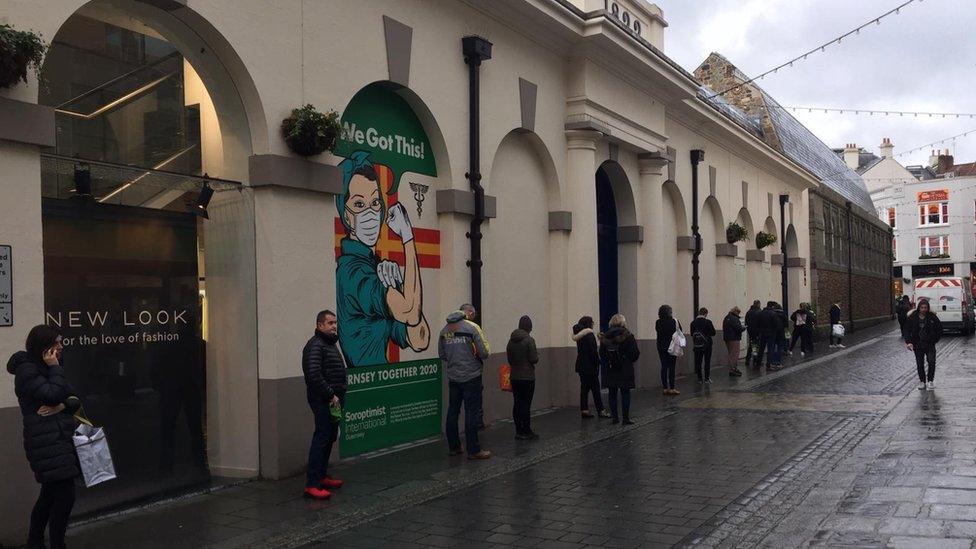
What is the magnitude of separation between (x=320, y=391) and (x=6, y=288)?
2589 millimetres

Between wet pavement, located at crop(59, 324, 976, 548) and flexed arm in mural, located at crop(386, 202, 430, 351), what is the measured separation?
143 centimetres

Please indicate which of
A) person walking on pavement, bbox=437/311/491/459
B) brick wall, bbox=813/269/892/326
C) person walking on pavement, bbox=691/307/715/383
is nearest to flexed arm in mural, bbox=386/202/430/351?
person walking on pavement, bbox=437/311/491/459

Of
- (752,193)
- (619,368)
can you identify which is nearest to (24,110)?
(619,368)

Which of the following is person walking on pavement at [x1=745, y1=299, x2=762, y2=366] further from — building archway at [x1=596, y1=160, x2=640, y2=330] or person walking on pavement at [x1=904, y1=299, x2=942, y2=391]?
person walking on pavement at [x1=904, y1=299, x2=942, y2=391]

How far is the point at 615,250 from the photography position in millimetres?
17984

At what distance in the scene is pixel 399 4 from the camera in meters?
10.9

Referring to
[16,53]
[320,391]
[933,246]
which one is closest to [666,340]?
[320,391]

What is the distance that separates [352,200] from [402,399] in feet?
8.20

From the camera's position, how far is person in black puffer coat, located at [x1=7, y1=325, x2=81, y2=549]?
5.75 m

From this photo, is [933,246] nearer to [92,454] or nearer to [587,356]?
→ [587,356]

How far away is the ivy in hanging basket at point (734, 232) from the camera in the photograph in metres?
23.7

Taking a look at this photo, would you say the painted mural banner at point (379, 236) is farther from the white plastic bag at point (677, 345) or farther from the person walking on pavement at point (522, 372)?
the white plastic bag at point (677, 345)

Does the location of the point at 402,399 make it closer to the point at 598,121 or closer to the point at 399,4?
the point at 399,4

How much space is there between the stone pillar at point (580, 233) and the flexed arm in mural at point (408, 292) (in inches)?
155
